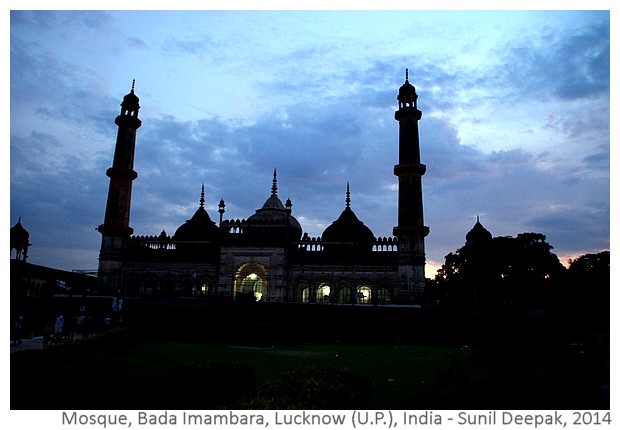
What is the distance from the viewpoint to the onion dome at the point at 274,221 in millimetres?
42250

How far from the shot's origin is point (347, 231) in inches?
1832

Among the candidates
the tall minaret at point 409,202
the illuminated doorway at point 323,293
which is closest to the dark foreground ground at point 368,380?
the tall minaret at point 409,202

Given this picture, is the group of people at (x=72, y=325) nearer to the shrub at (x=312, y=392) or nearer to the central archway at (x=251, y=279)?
the shrub at (x=312, y=392)

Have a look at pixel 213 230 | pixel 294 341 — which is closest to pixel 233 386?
pixel 294 341

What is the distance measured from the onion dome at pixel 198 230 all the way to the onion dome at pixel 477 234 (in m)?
28.5

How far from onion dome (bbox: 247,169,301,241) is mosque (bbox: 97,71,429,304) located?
0.36 feet

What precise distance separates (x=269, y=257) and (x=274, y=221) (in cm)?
366

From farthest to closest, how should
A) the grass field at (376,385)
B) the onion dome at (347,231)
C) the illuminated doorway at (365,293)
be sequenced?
the onion dome at (347,231)
the illuminated doorway at (365,293)
the grass field at (376,385)

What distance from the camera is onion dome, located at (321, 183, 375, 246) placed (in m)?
45.4

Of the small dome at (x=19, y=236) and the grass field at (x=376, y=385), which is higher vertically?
the small dome at (x=19, y=236)

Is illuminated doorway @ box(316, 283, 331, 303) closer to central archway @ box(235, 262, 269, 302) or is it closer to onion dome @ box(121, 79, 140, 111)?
central archway @ box(235, 262, 269, 302)

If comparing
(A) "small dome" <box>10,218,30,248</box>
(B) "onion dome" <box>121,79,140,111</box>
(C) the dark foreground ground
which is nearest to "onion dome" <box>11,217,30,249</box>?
(A) "small dome" <box>10,218,30,248</box>

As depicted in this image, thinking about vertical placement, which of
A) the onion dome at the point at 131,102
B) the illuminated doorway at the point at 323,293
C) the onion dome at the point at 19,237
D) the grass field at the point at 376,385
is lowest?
the grass field at the point at 376,385

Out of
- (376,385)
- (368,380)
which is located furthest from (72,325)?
(368,380)
